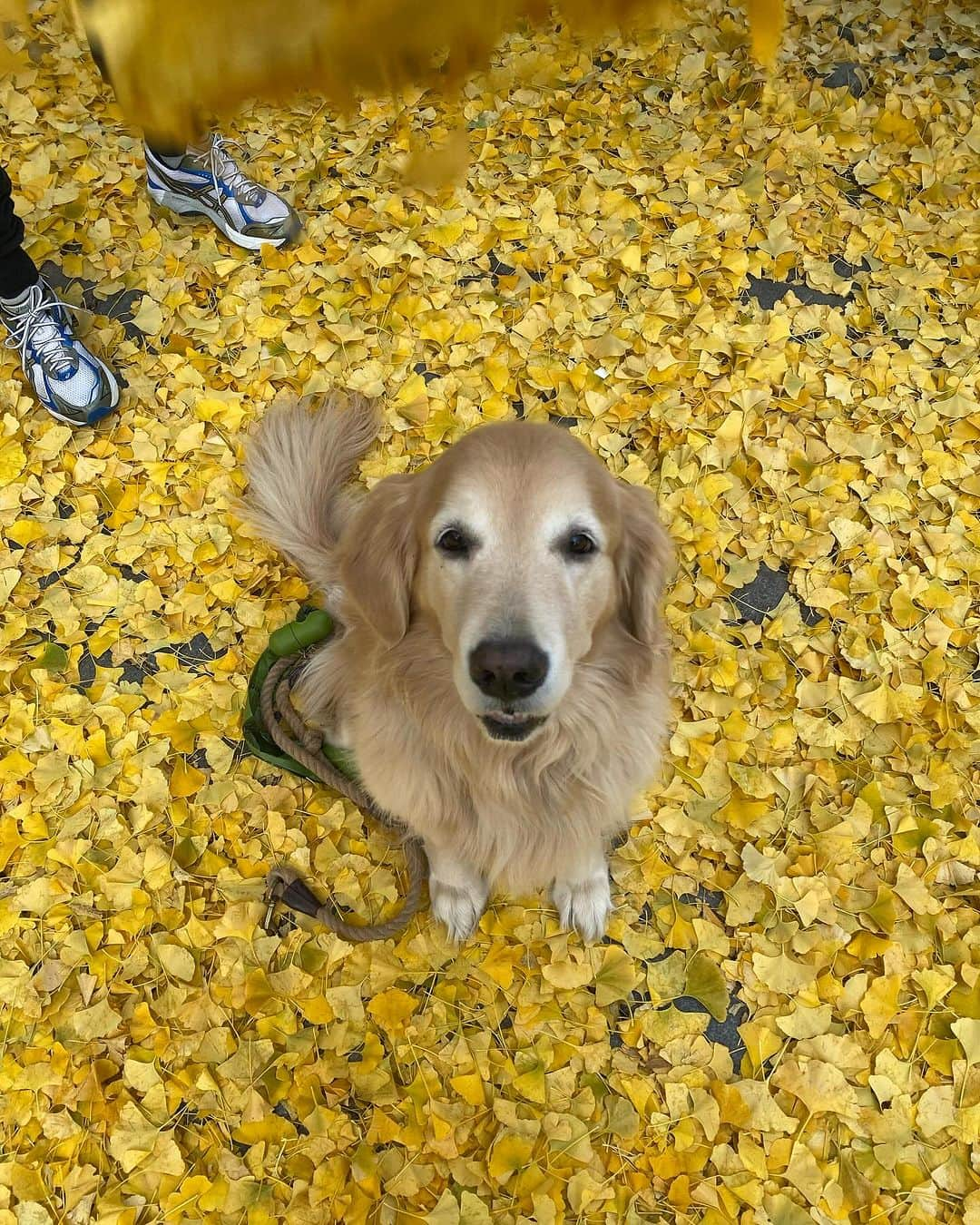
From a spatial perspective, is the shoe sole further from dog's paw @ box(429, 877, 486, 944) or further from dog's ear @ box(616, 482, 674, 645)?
dog's paw @ box(429, 877, 486, 944)

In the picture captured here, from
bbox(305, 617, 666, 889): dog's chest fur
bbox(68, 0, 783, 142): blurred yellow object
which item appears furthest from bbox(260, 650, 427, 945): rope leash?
bbox(68, 0, 783, 142): blurred yellow object

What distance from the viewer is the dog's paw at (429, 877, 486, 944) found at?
197cm

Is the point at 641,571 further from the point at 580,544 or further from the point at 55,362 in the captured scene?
the point at 55,362

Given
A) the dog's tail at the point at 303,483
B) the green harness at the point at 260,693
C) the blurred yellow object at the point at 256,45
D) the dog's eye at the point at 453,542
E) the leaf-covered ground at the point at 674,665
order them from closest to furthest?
1. the blurred yellow object at the point at 256,45
2. the dog's eye at the point at 453,542
3. the leaf-covered ground at the point at 674,665
4. the green harness at the point at 260,693
5. the dog's tail at the point at 303,483

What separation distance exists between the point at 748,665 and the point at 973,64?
3000 mm

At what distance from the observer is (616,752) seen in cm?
172

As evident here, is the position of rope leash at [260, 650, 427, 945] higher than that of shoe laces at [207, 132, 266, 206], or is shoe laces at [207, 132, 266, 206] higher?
shoe laces at [207, 132, 266, 206]

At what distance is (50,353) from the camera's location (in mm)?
2596

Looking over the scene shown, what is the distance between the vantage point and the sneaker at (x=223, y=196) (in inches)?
111

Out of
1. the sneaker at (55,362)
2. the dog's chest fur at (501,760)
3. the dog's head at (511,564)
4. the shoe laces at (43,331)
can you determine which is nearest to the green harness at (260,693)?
the dog's chest fur at (501,760)

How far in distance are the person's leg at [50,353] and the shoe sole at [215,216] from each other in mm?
514

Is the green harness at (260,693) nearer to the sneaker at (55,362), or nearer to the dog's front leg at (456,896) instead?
the dog's front leg at (456,896)

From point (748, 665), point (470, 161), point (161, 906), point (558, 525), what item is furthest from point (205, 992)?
point (470, 161)

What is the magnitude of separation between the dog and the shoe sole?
1.62m
